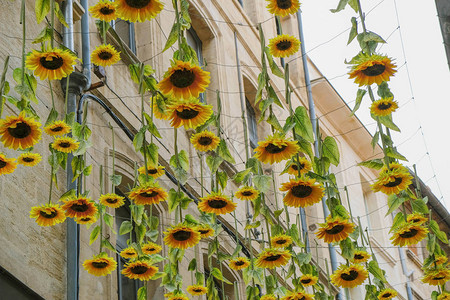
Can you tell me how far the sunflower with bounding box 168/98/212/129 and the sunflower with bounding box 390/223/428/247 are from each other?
173cm

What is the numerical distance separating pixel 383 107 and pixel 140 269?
1982 mm

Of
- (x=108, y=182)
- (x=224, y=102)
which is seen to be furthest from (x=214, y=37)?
(x=108, y=182)

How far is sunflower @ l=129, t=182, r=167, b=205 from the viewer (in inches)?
234

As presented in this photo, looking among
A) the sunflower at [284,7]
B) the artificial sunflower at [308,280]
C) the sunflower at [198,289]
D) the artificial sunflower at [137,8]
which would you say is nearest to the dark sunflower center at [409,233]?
the artificial sunflower at [308,280]

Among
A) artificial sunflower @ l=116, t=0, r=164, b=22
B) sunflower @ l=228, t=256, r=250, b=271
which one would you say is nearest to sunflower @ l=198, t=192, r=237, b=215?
sunflower @ l=228, t=256, r=250, b=271

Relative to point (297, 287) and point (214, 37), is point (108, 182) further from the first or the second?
point (214, 37)

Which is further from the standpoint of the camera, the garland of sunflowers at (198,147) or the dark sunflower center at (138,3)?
the garland of sunflowers at (198,147)

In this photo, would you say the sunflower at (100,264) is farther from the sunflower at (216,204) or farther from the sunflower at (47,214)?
the sunflower at (216,204)

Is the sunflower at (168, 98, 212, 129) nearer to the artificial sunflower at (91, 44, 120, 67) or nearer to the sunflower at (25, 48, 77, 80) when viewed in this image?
the sunflower at (25, 48, 77, 80)

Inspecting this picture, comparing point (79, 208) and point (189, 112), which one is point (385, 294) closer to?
point (79, 208)

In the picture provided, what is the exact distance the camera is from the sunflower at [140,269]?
6.43 meters

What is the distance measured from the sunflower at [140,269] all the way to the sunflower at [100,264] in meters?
0.11

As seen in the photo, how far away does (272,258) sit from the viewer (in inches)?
255

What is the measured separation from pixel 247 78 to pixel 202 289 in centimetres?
842
